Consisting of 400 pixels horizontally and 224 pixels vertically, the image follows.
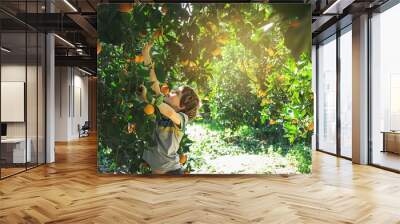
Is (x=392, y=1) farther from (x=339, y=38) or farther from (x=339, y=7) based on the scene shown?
(x=339, y=38)

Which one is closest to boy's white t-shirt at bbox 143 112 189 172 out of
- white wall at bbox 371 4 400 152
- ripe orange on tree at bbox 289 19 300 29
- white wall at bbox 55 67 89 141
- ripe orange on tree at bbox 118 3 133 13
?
ripe orange on tree at bbox 118 3 133 13

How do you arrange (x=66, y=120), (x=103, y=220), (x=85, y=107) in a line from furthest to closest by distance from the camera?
(x=85, y=107)
(x=66, y=120)
(x=103, y=220)

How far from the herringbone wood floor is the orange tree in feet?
2.43

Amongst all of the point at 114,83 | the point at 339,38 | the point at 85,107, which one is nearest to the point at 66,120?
the point at 85,107

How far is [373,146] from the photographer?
7551 millimetres

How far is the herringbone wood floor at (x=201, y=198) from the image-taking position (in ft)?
12.5

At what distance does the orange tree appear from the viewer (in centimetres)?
604

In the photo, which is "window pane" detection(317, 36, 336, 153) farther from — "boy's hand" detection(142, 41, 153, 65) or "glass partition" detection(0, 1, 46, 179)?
"glass partition" detection(0, 1, 46, 179)

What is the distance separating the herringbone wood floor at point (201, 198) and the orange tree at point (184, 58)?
29.1 inches

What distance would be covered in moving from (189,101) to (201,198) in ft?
6.28

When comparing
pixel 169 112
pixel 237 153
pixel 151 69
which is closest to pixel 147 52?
pixel 151 69

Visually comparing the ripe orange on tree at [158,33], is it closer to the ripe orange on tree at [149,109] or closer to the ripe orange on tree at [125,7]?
the ripe orange on tree at [125,7]

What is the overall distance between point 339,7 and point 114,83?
4.04 m

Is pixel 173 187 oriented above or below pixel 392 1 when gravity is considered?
below
